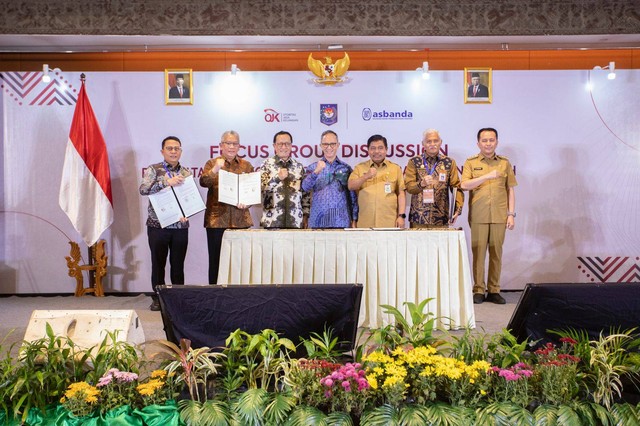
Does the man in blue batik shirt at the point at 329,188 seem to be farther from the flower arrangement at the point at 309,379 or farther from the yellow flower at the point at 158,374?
the yellow flower at the point at 158,374

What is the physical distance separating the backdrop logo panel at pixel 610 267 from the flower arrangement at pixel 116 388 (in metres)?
5.45

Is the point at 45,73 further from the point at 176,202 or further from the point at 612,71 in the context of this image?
the point at 612,71

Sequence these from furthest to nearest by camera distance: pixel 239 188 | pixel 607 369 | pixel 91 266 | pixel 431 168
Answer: pixel 91 266 → pixel 431 168 → pixel 239 188 → pixel 607 369

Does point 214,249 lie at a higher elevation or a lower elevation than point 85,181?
lower

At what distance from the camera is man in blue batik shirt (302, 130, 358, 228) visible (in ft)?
17.5

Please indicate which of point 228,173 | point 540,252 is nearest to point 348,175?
point 228,173

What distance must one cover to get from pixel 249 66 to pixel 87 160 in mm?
1918

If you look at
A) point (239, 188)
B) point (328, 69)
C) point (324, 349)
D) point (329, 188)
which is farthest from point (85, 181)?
point (324, 349)

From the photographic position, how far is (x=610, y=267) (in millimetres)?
6727

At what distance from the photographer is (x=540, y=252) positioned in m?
6.70

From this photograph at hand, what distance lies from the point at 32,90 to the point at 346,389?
552cm

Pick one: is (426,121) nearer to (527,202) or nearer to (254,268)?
(527,202)

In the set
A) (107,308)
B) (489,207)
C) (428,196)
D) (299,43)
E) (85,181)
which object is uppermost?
(299,43)

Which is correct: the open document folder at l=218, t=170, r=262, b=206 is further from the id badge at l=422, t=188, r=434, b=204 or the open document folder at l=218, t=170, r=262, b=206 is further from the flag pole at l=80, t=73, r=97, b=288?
the flag pole at l=80, t=73, r=97, b=288
